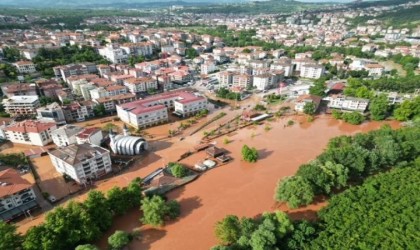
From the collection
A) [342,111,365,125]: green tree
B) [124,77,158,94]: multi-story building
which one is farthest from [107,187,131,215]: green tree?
[342,111,365,125]: green tree

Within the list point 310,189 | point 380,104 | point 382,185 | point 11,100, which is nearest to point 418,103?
point 380,104

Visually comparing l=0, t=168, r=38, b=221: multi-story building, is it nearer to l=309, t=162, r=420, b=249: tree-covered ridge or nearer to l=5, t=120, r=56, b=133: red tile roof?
l=5, t=120, r=56, b=133: red tile roof

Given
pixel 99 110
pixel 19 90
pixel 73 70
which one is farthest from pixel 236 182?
pixel 73 70

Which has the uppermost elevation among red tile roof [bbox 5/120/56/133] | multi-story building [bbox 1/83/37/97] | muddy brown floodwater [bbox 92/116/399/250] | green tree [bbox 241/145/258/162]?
multi-story building [bbox 1/83/37/97]

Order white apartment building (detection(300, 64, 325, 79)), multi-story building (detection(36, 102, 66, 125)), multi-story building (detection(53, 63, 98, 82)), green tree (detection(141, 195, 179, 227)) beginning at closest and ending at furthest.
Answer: green tree (detection(141, 195, 179, 227)), multi-story building (detection(36, 102, 66, 125)), multi-story building (detection(53, 63, 98, 82)), white apartment building (detection(300, 64, 325, 79))

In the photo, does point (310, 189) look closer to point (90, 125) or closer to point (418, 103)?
point (418, 103)

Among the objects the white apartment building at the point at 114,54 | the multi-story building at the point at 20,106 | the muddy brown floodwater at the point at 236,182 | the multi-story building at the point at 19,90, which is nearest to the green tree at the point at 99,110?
the multi-story building at the point at 20,106

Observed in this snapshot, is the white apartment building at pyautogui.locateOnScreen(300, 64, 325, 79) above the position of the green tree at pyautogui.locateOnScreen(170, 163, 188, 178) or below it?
above

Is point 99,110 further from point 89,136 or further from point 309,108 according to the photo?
point 309,108
